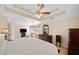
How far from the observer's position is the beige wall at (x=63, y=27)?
162cm

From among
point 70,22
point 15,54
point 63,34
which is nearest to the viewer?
point 15,54

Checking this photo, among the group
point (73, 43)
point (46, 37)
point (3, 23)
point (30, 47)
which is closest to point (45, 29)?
point (46, 37)

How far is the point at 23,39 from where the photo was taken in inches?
67.2

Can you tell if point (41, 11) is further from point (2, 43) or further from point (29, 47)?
point (2, 43)

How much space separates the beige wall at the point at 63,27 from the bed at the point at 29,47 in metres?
0.21

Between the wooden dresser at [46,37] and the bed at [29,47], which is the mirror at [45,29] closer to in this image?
the wooden dresser at [46,37]

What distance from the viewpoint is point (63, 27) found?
1.71m

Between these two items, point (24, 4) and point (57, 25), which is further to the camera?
point (57, 25)

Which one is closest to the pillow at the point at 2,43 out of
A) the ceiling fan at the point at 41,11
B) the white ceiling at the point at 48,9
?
the white ceiling at the point at 48,9

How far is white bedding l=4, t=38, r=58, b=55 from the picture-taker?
5.04 feet

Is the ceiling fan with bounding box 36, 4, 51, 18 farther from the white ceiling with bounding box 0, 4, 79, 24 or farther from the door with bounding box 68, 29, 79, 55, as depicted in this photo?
the door with bounding box 68, 29, 79, 55
